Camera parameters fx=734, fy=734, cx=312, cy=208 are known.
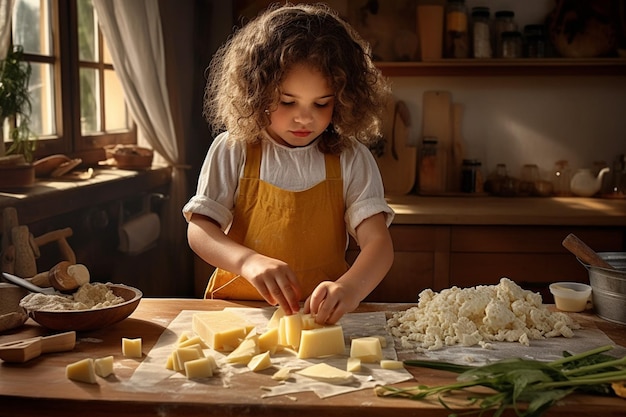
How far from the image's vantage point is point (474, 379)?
111cm

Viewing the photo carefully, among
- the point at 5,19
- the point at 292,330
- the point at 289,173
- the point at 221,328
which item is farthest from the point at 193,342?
the point at 5,19

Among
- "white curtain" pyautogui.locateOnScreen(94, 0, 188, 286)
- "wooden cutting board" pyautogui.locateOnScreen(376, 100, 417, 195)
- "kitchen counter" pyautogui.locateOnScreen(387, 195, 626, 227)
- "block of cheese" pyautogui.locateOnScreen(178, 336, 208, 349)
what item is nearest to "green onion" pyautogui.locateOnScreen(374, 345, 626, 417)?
"block of cheese" pyautogui.locateOnScreen(178, 336, 208, 349)

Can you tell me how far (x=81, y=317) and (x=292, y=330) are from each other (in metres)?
0.39

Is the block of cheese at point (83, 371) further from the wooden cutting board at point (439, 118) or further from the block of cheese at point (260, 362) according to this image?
the wooden cutting board at point (439, 118)

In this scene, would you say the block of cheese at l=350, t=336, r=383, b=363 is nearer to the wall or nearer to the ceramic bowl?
the ceramic bowl

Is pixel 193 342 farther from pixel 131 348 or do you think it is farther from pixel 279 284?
pixel 279 284

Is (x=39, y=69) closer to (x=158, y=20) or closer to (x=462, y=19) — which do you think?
(x=158, y=20)

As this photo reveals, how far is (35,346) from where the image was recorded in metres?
1.25

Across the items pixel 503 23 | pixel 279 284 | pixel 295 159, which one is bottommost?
pixel 279 284

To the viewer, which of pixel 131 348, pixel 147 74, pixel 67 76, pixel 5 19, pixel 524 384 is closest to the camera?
pixel 524 384

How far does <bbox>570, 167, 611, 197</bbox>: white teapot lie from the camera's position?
359 cm

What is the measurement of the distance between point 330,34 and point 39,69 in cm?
159

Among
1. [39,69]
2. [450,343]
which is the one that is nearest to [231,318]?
[450,343]

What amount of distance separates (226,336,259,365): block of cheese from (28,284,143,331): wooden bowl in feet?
0.85
